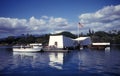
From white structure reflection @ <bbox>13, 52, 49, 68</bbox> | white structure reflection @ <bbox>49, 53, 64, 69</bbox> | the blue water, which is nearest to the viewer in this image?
the blue water

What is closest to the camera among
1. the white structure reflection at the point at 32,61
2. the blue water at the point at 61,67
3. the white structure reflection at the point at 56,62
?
the blue water at the point at 61,67

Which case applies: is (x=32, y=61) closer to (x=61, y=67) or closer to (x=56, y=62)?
(x=56, y=62)

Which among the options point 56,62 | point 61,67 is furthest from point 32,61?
point 61,67

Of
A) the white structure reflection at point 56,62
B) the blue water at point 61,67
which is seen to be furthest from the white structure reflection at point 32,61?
the white structure reflection at point 56,62

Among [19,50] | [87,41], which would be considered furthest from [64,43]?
[87,41]

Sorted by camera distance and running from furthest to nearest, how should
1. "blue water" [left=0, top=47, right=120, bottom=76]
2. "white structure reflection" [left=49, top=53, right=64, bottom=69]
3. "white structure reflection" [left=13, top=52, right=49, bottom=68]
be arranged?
"white structure reflection" [left=13, top=52, right=49, bottom=68]
"white structure reflection" [left=49, top=53, right=64, bottom=69]
"blue water" [left=0, top=47, right=120, bottom=76]

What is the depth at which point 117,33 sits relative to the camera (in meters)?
160

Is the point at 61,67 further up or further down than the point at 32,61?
further down

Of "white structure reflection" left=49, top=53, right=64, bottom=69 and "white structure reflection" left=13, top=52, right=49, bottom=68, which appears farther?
"white structure reflection" left=13, top=52, right=49, bottom=68

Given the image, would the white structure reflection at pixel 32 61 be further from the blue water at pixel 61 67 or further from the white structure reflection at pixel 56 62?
the white structure reflection at pixel 56 62

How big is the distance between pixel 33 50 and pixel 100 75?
126ft

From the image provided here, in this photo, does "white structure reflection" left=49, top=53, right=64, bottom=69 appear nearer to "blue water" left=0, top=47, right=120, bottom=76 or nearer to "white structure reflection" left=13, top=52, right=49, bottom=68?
"blue water" left=0, top=47, right=120, bottom=76

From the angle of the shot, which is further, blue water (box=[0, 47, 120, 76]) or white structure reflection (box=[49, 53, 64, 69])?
white structure reflection (box=[49, 53, 64, 69])

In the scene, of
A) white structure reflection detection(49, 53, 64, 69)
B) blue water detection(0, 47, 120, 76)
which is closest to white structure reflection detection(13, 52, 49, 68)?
blue water detection(0, 47, 120, 76)
